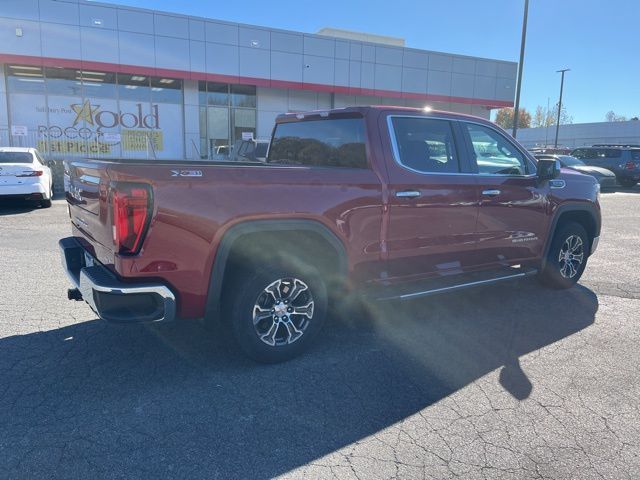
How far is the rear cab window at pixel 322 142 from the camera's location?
14.2ft

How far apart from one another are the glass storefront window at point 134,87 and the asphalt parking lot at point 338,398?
17991mm

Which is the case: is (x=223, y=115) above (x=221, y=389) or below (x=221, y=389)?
above

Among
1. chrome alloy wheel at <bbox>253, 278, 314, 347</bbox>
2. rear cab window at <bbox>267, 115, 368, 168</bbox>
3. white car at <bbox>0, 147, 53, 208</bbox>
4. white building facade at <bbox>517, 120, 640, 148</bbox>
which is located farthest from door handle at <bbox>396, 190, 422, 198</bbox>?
white building facade at <bbox>517, 120, 640, 148</bbox>

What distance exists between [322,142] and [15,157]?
1024cm

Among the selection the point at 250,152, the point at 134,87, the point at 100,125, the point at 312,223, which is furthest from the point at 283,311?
the point at 134,87

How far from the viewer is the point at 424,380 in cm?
367

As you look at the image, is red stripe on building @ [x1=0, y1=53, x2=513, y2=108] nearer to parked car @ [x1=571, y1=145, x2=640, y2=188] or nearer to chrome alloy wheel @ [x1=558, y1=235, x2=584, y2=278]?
parked car @ [x1=571, y1=145, x2=640, y2=188]

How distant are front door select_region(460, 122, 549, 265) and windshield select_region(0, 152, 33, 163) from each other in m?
11.0

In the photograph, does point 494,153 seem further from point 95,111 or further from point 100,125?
point 95,111

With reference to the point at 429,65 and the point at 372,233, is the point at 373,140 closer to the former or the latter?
the point at 372,233

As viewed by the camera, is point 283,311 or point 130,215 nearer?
point 130,215

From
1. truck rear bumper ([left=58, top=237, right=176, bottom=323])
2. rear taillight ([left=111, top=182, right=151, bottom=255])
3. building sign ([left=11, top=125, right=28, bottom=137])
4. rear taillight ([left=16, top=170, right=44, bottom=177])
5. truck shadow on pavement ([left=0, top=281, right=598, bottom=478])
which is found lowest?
truck shadow on pavement ([left=0, top=281, right=598, bottom=478])

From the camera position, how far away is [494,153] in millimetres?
5129

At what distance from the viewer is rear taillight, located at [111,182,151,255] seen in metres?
3.10
